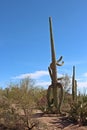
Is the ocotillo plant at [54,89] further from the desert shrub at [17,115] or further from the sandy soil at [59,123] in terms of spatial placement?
the desert shrub at [17,115]

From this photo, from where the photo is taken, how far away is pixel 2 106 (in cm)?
1337

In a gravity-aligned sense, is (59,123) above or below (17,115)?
below

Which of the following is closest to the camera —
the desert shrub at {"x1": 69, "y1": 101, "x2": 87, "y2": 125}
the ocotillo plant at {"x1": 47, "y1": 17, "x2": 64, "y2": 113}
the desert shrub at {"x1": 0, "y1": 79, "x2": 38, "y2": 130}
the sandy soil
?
the desert shrub at {"x1": 0, "y1": 79, "x2": 38, "y2": 130}

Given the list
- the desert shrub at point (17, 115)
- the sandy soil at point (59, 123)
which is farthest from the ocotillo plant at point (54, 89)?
the desert shrub at point (17, 115)

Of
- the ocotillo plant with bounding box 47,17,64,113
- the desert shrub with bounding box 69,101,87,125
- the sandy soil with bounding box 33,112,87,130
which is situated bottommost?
the sandy soil with bounding box 33,112,87,130

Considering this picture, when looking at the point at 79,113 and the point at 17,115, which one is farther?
the point at 79,113

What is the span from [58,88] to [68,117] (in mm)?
2612

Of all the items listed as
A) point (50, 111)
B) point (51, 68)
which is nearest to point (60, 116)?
point (50, 111)

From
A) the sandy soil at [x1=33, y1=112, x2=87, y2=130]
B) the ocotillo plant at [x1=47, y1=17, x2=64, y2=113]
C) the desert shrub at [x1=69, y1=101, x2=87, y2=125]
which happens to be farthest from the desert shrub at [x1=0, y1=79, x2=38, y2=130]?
the ocotillo plant at [x1=47, y1=17, x2=64, y2=113]

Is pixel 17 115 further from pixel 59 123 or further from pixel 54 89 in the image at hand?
pixel 54 89

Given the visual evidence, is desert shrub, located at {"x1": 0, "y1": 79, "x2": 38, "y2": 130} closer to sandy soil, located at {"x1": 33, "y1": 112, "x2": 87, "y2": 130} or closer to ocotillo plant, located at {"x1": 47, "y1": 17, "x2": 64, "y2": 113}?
sandy soil, located at {"x1": 33, "y1": 112, "x2": 87, "y2": 130}

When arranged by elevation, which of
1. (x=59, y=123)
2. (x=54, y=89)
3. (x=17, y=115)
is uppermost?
(x=54, y=89)

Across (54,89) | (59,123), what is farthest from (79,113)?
(54,89)

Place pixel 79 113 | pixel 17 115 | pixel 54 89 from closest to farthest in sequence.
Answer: pixel 17 115 < pixel 79 113 < pixel 54 89
